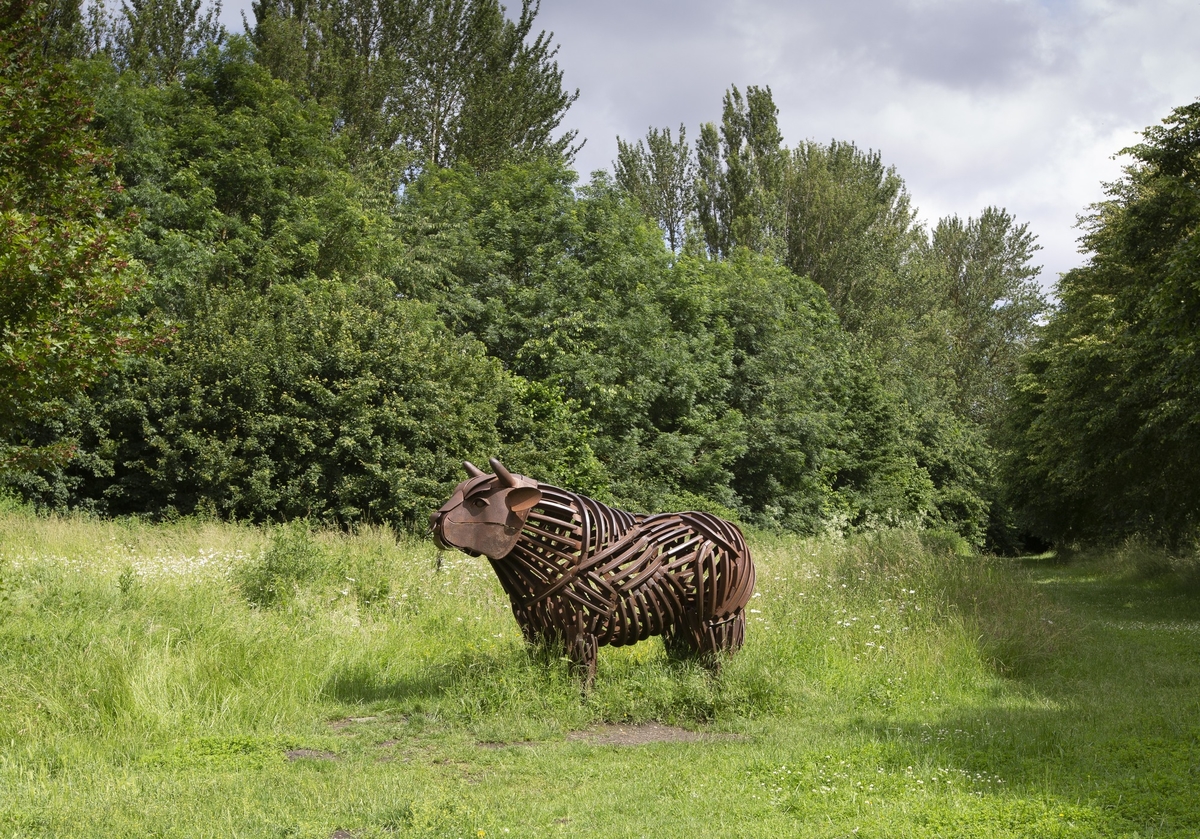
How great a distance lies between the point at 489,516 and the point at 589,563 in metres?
0.88

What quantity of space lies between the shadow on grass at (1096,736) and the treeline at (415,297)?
7.75 m

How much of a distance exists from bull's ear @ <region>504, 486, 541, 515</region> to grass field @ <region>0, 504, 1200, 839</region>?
4.21 ft

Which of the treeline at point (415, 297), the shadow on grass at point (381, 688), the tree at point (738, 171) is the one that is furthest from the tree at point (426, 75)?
the shadow on grass at point (381, 688)

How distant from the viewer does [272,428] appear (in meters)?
17.0

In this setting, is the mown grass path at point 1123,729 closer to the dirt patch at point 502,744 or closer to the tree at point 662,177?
the dirt patch at point 502,744

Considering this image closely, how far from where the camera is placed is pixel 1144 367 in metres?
16.4

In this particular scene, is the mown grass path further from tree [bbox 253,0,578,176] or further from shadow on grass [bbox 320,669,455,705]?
tree [bbox 253,0,578,176]

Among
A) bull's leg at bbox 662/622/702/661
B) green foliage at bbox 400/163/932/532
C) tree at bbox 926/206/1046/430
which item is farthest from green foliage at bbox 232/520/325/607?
tree at bbox 926/206/1046/430

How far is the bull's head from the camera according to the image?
7.02 meters

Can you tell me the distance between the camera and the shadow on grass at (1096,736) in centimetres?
541

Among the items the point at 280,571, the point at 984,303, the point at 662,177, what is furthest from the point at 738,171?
the point at 280,571

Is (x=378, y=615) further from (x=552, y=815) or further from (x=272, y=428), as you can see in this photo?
(x=272, y=428)

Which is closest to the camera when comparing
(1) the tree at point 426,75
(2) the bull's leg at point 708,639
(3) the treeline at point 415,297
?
(2) the bull's leg at point 708,639

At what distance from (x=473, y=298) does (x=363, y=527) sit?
10.1 metres
